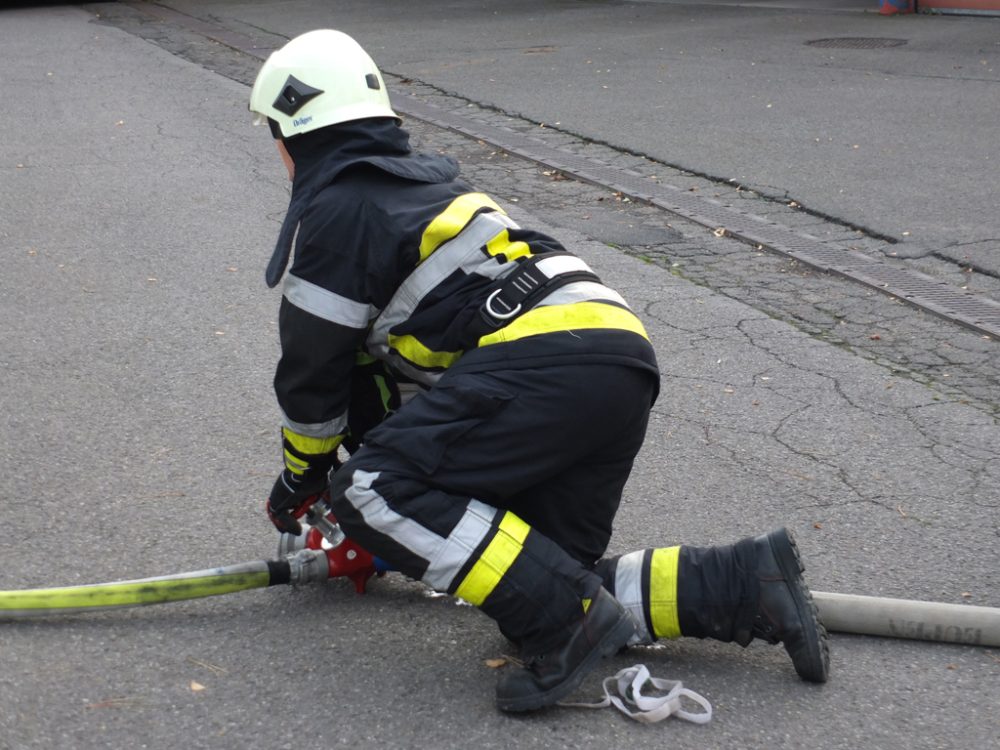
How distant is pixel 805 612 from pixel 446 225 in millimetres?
1156

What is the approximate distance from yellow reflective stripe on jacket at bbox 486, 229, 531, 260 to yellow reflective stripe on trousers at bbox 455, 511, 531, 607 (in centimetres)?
60

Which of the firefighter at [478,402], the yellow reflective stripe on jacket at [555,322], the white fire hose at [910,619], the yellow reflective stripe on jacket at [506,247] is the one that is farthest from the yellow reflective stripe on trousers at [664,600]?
the yellow reflective stripe on jacket at [506,247]

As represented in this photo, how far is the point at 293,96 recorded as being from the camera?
295 cm

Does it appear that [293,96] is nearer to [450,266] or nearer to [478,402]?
[450,266]

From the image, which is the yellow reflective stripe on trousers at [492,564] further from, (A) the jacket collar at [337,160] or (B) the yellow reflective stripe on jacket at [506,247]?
(A) the jacket collar at [337,160]

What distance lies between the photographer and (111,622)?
316cm

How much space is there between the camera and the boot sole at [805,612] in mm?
2863

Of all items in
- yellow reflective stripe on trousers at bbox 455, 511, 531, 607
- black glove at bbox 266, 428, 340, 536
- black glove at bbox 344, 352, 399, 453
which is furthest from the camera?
black glove at bbox 344, 352, 399, 453

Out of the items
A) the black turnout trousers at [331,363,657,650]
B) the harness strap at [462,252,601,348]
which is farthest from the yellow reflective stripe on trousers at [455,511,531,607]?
the harness strap at [462,252,601,348]

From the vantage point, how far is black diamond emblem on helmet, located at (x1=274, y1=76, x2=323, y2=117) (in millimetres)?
2934

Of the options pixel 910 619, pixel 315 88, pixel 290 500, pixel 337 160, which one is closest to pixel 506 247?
pixel 337 160

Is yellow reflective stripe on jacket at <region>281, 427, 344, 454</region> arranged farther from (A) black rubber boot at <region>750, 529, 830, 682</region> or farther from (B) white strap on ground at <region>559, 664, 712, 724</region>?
(A) black rubber boot at <region>750, 529, 830, 682</region>

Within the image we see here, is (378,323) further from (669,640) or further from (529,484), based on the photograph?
(669,640)

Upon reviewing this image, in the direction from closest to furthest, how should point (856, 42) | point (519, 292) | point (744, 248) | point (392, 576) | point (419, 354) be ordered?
point (519, 292) → point (419, 354) → point (392, 576) → point (744, 248) → point (856, 42)
